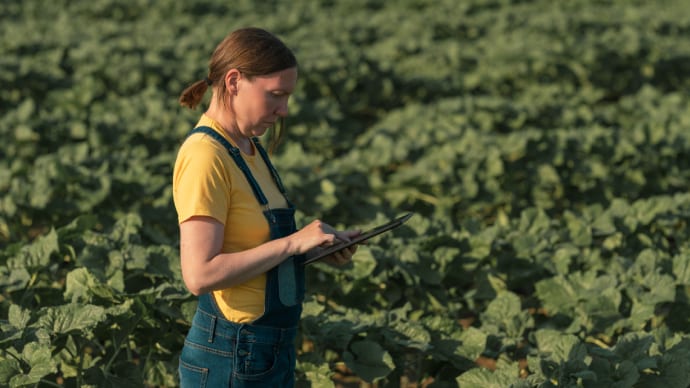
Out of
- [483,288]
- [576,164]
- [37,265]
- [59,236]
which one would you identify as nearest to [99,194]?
[59,236]

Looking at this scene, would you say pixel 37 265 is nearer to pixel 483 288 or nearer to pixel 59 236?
pixel 59 236

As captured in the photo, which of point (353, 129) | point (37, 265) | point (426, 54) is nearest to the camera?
point (37, 265)

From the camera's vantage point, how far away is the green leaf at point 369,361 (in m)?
3.36

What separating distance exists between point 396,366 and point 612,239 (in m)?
2.06

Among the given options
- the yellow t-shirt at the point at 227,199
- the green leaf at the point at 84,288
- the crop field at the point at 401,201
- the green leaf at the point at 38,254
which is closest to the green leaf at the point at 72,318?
the crop field at the point at 401,201

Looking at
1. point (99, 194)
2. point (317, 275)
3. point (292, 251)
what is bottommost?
point (317, 275)

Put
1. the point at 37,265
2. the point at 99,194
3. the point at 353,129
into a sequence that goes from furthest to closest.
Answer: the point at 353,129, the point at 99,194, the point at 37,265

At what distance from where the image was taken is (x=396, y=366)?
11.7ft

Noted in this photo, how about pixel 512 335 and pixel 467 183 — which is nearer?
pixel 512 335

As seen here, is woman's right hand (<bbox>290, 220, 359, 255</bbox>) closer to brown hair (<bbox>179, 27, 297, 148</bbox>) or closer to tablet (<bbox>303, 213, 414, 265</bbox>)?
tablet (<bbox>303, 213, 414, 265</bbox>)

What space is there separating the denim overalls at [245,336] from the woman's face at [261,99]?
10 centimetres

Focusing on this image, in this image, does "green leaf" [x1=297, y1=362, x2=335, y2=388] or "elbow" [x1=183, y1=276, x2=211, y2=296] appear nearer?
"elbow" [x1=183, y1=276, x2=211, y2=296]

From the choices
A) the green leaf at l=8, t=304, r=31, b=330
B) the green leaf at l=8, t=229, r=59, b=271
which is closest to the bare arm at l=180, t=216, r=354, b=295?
the green leaf at l=8, t=304, r=31, b=330

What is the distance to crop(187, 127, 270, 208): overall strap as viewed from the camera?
2.34 meters
